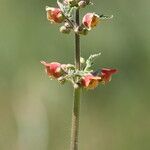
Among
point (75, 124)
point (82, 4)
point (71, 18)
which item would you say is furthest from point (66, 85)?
point (75, 124)

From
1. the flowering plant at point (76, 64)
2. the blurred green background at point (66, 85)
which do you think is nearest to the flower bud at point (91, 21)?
the flowering plant at point (76, 64)

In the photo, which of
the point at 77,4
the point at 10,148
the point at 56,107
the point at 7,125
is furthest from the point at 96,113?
the point at 77,4

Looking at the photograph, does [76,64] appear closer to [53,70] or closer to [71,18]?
[53,70]

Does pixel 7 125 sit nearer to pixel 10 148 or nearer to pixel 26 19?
pixel 10 148

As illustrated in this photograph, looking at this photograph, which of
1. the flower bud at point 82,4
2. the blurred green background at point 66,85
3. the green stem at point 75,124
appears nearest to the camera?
the green stem at point 75,124

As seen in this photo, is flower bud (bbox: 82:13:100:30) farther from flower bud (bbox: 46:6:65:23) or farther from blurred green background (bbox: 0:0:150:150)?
blurred green background (bbox: 0:0:150:150)

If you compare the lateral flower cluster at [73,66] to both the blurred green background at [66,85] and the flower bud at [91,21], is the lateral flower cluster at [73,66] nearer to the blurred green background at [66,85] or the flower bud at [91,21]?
the flower bud at [91,21]

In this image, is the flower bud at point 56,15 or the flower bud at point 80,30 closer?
the flower bud at point 80,30

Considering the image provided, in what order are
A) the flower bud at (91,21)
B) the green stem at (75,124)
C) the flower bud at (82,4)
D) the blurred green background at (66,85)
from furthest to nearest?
the blurred green background at (66,85) → the flower bud at (91,21) → the flower bud at (82,4) → the green stem at (75,124)

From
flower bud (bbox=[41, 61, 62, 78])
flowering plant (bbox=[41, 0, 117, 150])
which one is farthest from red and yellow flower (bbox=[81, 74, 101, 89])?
flower bud (bbox=[41, 61, 62, 78])
